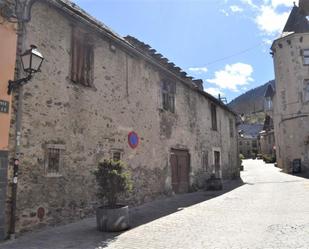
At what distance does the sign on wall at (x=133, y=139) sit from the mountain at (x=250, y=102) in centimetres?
11026

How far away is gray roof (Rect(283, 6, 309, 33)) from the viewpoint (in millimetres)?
28756

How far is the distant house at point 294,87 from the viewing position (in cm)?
2778

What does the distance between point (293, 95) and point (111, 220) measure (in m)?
24.5

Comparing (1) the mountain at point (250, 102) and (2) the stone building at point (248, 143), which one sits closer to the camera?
(2) the stone building at point (248, 143)

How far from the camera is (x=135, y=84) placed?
12.9 metres

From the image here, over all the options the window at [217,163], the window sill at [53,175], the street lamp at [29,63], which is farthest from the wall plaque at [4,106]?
the window at [217,163]

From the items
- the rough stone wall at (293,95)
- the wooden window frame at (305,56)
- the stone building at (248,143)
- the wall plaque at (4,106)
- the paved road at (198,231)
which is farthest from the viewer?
the stone building at (248,143)

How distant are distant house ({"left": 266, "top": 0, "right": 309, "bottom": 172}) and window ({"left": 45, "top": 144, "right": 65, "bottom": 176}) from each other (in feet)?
76.7

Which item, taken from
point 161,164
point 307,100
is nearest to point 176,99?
point 161,164

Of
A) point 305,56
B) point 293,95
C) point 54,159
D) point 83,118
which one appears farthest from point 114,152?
point 305,56

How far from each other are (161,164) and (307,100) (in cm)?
1843

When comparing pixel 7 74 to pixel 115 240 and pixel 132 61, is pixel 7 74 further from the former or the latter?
pixel 132 61

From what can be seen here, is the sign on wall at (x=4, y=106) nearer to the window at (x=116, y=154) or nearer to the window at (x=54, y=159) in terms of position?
the window at (x=54, y=159)

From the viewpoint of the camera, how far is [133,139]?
12.3 meters
